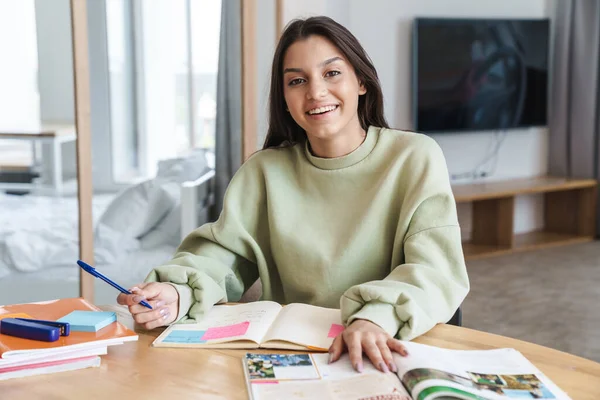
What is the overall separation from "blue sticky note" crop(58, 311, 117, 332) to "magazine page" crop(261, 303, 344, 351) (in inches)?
9.7

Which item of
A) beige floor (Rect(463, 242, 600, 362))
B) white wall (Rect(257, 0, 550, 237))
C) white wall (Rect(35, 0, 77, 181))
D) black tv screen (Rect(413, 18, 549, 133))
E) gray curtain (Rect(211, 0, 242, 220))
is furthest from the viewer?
black tv screen (Rect(413, 18, 549, 133))

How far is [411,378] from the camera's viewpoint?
3.24ft

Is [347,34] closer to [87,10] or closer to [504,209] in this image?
[87,10]

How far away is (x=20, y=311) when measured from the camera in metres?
1.22

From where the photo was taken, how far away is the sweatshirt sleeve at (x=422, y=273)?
1.18 meters

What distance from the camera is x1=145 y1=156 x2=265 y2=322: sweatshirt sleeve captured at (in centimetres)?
134

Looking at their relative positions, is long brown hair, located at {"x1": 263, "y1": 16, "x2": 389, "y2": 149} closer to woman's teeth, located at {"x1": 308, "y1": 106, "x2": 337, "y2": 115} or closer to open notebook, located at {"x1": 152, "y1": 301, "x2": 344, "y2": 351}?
woman's teeth, located at {"x1": 308, "y1": 106, "x2": 337, "y2": 115}

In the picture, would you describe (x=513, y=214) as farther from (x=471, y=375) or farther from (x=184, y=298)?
(x=471, y=375)

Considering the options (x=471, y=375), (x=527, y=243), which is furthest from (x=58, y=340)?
(x=527, y=243)

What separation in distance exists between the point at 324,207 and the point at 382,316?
410mm

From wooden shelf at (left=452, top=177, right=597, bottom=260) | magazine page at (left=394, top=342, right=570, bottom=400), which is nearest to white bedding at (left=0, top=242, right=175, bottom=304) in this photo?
magazine page at (left=394, top=342, right=570, bottom=400)

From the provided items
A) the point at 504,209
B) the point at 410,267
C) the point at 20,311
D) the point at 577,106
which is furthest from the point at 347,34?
the point at 577,106

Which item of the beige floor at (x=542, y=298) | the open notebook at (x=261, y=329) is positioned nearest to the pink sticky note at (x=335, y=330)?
the open notebook at (x=261, y=329)

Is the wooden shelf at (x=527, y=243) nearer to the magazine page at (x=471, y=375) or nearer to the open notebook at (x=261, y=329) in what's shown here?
the open notebook at (x=261, y=329)
